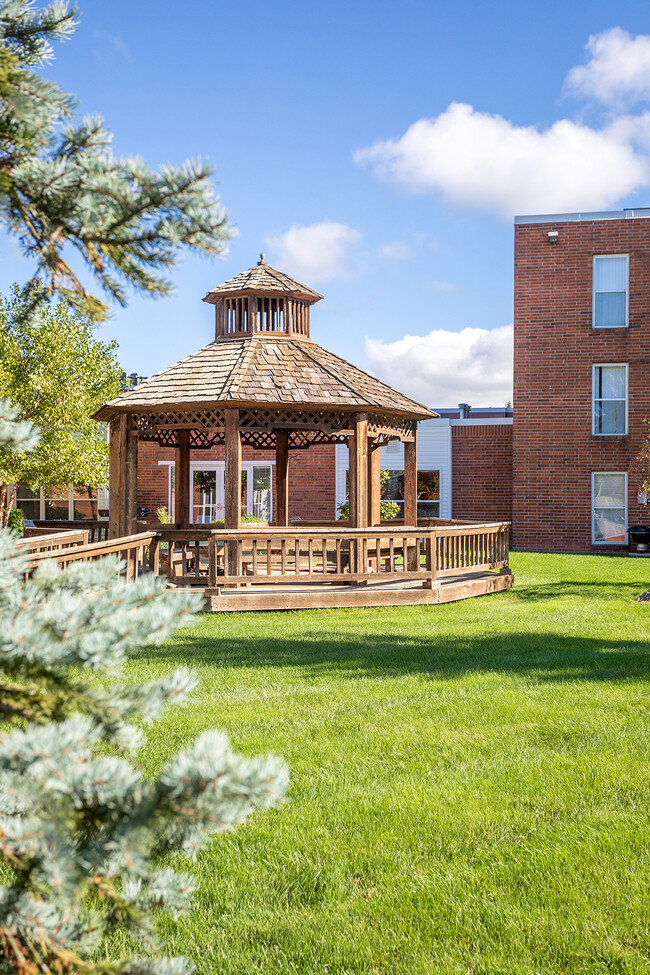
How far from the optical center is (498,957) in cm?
318

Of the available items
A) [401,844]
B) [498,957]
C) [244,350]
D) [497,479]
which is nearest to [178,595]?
[498,957]

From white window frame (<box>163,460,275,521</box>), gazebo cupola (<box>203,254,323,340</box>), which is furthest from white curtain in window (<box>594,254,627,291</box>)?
gazebo cupola (<box>203,254,323,340</box>)

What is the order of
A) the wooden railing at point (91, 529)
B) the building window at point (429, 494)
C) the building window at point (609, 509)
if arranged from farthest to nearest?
the building window at point (429, 494), the building window at point (609, 509), the wooden railing at point (91, 529)

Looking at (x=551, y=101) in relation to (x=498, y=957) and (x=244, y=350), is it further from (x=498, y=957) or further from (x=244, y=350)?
(x=498, y=957)

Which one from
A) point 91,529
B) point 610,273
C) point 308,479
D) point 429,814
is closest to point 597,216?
point 610,273

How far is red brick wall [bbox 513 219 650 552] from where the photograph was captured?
1040 inches

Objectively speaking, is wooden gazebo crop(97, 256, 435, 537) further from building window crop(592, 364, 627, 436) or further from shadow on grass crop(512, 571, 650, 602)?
building window crop(592, 364, 627, 436)

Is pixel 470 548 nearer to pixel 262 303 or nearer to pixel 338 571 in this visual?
pixel 338 571

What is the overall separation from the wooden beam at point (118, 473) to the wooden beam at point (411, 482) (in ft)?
19.1

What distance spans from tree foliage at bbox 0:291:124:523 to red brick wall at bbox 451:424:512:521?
12.3 m

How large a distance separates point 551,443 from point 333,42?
57.2ft

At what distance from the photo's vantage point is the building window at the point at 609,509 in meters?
26.3

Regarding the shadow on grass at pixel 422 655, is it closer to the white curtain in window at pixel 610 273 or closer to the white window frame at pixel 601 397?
the white window frame at pixel 601 397

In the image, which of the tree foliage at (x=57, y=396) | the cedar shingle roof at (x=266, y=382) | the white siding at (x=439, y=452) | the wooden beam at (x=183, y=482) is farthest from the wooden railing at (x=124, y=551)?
the white siding at (x=439, y=452)
